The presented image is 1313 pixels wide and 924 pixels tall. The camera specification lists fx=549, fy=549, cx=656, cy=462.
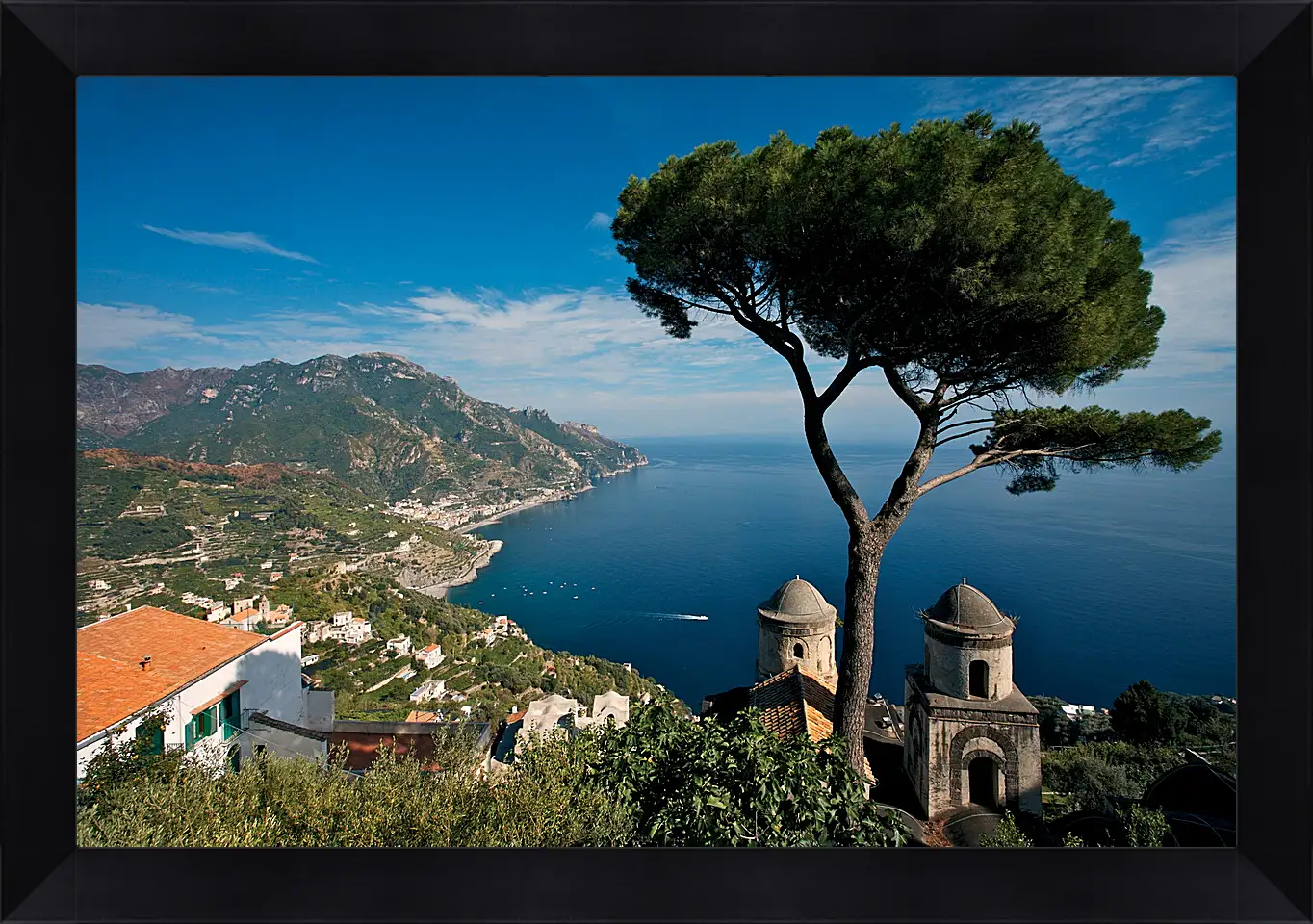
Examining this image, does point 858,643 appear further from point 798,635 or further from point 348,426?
point 348,426

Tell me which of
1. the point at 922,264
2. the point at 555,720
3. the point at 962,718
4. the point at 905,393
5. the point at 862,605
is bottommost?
the point at 962,718

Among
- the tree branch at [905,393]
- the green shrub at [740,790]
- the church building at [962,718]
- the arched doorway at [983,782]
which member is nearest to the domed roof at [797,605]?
the church building at [962,718]

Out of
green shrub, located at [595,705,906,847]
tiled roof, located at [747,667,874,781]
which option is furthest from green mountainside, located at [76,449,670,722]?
green shrub, located at [595,705,906,847]

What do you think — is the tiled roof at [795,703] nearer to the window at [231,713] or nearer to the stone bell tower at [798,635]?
the stone bell tower at [798,635]
